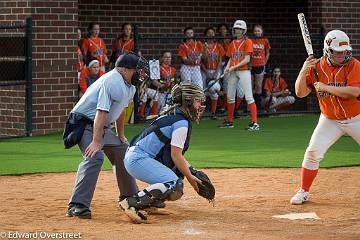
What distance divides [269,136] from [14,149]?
4.63 m

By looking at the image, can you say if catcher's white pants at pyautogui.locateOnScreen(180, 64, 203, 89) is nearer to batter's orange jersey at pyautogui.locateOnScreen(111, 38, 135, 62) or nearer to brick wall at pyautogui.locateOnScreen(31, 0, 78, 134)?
batter's orange jersey at pyautogui.locateOnScreen(111, 38, 135, 62)

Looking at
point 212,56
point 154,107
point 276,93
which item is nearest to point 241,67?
point 154,107

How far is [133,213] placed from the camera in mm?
8438

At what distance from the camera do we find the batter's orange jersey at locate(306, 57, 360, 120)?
943 cm

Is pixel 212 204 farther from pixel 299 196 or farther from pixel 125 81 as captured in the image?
pixel 125 81

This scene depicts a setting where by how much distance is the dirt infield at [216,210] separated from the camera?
8.03 metres

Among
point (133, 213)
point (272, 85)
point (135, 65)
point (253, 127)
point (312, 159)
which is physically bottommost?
point (253, 127)

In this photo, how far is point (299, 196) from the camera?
9.60 metres

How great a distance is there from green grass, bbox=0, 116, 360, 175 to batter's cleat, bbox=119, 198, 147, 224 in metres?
3.96

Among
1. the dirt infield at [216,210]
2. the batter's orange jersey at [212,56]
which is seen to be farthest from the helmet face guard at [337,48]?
the batter's orange jersey at [212,56]

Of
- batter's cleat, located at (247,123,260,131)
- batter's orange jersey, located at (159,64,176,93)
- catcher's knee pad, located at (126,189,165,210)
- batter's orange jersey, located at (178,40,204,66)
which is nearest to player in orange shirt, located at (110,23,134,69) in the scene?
batter's orange jersey, located at (159,64,176,93)

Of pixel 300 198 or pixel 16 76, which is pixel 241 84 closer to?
pixel 16 76

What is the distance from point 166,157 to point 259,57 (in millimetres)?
11529

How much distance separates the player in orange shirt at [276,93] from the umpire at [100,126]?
11832mm
